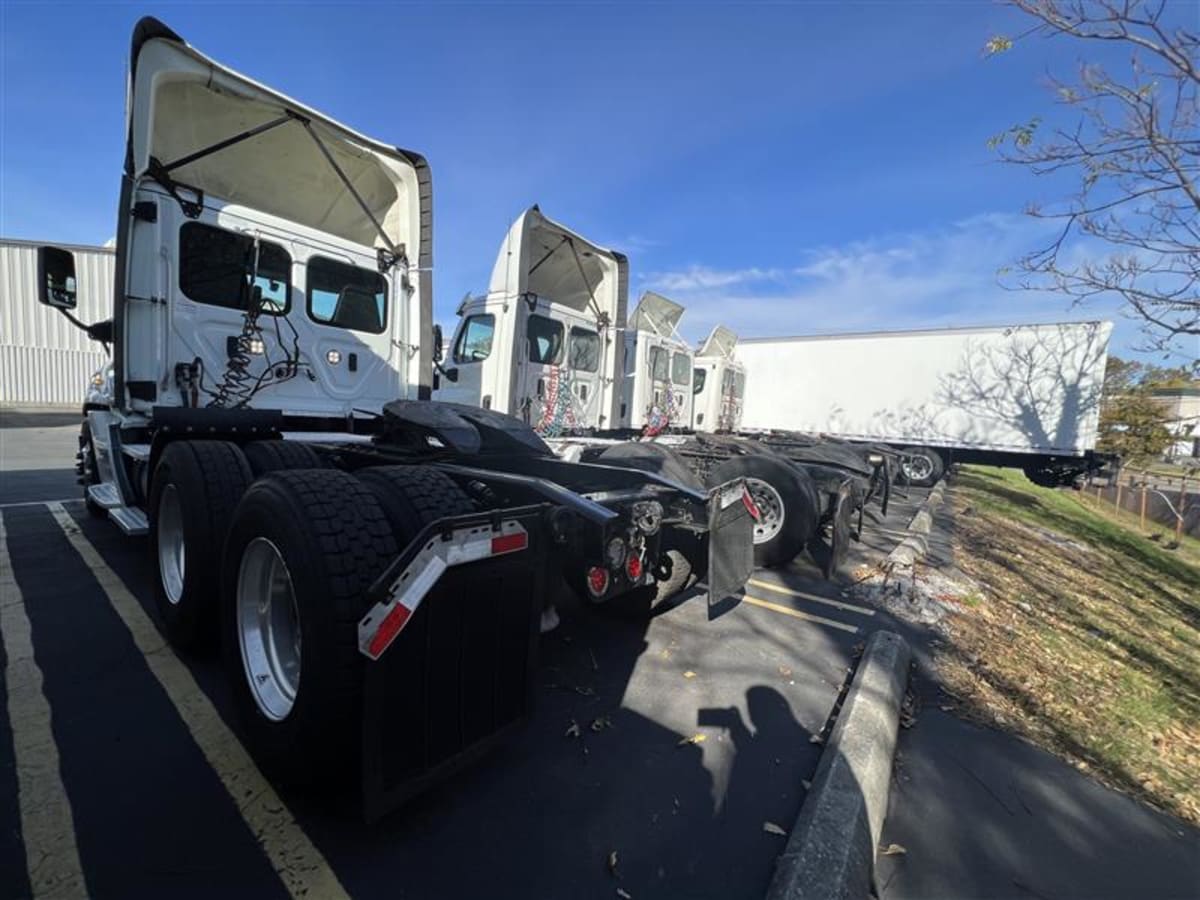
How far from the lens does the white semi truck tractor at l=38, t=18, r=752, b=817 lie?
2.02 meters

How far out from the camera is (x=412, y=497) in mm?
2432

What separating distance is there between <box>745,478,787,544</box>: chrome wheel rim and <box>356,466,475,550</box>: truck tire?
4.03 m

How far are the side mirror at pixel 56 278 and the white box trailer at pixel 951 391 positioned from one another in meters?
17.3

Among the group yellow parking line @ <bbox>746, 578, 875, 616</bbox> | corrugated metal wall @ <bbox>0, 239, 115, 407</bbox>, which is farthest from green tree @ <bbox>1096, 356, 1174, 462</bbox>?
corrugated metal wall @ <bbox>0, 239, 115, 407</bbox>

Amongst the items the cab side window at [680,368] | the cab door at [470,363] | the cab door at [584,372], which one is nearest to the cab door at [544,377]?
the cab door at [584,372]

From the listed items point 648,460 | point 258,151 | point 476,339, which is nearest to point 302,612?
point 648,460

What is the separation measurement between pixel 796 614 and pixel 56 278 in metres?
6.95

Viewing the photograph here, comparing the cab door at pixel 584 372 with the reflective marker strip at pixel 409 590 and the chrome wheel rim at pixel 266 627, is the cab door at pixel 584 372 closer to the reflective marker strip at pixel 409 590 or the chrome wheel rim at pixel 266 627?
the chrome wheel rim at pixel 266 627

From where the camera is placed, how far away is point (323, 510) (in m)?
2.17

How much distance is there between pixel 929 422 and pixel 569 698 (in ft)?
53.7

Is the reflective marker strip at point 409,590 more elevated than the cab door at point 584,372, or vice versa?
the cab door at point 584,372

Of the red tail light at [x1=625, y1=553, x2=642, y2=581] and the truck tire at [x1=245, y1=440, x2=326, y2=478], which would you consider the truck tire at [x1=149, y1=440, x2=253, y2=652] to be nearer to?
the truck tire at [x1=245, y1=440, x2=326, y2=478]

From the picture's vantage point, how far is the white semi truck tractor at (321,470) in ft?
6.62

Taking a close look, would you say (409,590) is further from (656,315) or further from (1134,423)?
(1134,423)
